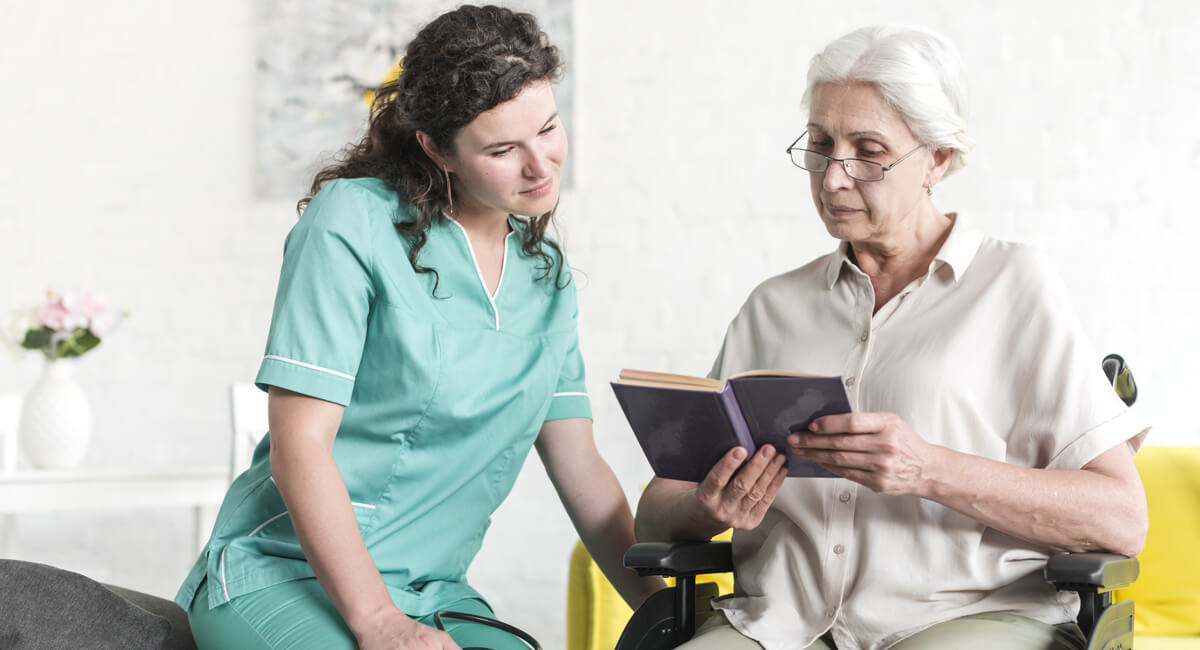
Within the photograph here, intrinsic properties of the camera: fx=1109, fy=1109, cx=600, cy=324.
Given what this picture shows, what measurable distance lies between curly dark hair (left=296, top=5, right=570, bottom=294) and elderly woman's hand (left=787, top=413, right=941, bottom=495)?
60cm

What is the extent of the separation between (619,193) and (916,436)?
2.00 m

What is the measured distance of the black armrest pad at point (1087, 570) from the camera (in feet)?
4.36

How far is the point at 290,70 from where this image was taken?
3537 mm

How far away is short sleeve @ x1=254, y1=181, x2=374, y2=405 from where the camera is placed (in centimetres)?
146

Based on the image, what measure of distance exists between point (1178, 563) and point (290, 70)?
2.83 meters

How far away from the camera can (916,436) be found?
54.5 inches

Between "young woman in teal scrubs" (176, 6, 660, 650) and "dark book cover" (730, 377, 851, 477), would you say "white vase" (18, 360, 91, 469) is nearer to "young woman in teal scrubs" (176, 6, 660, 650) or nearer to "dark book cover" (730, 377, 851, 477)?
"young woman in teal scrubs" (176, 6, 660, 650)

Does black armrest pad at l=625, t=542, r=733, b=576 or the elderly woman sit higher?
the elderly woman

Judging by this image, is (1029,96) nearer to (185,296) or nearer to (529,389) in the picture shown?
(529,389)

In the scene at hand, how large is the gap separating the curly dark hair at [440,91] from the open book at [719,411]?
0.39m

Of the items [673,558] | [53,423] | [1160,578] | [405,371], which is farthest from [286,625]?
[53,423]

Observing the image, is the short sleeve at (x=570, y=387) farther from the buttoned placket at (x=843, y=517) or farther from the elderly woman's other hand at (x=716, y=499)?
the buttoned placket at (x=843, y=517)

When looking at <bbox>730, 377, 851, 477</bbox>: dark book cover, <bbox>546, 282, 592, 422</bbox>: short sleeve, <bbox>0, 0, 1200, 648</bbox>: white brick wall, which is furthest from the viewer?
<bbox>0, 0, 1200, 648</bbox>: white brick wall

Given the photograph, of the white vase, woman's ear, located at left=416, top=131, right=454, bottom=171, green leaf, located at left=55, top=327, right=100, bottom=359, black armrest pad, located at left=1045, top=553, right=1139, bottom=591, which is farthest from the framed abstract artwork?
black armrest pad, located at left=1045, top=553, right=1139, bottom=591
